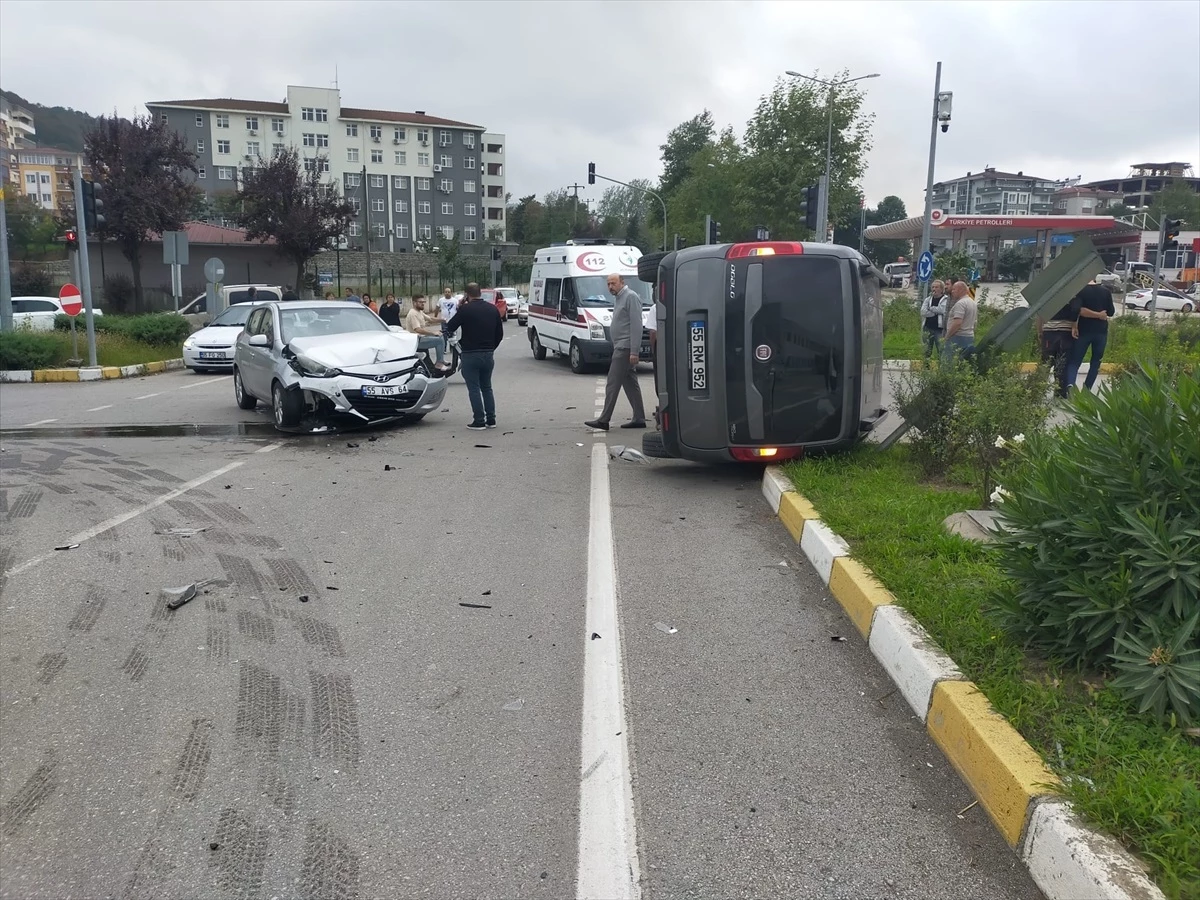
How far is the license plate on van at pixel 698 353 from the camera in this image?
8523mm

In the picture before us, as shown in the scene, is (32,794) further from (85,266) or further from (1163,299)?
(1163,299)

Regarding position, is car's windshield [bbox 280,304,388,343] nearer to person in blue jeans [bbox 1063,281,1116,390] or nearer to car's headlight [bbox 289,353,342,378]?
car's headlight [bbox 289,353,342,378]

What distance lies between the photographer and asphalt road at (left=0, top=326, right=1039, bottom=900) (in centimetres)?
311

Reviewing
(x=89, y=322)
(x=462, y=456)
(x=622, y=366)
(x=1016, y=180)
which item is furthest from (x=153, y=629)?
(x=1016, y=180)

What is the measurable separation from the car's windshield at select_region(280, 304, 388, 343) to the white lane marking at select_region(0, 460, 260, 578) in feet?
10.5

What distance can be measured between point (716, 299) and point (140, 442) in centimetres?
758

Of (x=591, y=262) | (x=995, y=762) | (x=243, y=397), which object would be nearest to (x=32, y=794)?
(x=995, y=762)

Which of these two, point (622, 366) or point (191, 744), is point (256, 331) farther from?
point (191, 744)

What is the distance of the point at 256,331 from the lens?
13914 mm

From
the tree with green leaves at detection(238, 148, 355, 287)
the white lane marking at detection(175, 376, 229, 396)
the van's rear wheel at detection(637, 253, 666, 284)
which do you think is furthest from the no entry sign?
the tree with green leaves at detection(238, 148, 355, 287)

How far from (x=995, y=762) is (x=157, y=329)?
25.4 metres

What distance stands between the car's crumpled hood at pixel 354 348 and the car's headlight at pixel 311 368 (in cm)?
5

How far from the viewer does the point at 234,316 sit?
2350 cm

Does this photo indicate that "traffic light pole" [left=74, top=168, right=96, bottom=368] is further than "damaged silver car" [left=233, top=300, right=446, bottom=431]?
Yes
